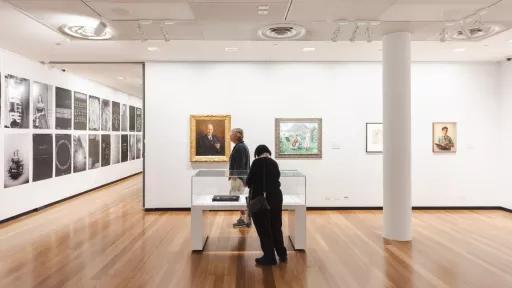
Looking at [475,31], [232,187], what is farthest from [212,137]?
[475,31]

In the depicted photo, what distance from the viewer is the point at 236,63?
9.80 m

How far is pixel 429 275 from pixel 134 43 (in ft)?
22.4

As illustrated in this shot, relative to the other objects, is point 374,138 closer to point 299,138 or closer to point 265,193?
point 299,138

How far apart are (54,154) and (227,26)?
6.85m

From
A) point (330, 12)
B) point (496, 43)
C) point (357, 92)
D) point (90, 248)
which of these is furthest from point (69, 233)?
point (496, 43)

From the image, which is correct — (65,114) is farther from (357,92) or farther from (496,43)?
(496,43)

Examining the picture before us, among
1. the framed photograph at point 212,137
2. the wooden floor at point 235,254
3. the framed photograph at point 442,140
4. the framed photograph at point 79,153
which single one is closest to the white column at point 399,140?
the wooden floor at point 235,254

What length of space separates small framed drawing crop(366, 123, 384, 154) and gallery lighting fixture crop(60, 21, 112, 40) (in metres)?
6.69

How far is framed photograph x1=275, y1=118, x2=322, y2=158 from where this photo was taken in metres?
9.78

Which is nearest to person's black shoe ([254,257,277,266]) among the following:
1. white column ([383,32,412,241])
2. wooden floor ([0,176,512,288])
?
wooden floor ([0,176,512,288])

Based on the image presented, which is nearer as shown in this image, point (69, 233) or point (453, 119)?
point (69, 233)

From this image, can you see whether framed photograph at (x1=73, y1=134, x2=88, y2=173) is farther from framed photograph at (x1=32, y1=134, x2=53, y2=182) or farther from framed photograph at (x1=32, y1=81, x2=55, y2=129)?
framed photograph at (x1=32, y1=81, x2=55, y2=129)

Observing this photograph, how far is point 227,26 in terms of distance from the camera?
6.15 meters

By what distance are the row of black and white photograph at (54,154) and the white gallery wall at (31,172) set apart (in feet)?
0.30
